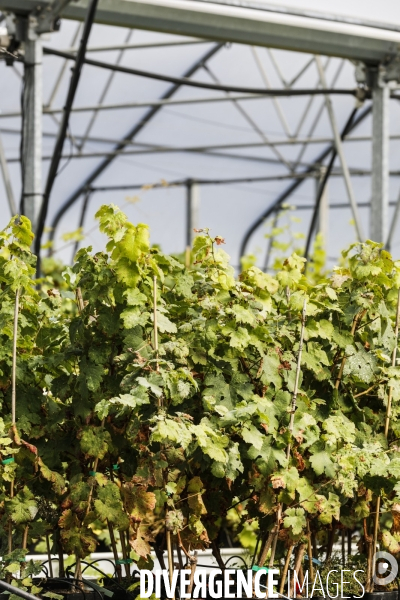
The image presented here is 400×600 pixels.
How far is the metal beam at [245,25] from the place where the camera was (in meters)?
4.43

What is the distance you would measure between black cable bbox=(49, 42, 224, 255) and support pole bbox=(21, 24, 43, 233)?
442cm

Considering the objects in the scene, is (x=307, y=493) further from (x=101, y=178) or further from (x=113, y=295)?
(x=101, y=178)

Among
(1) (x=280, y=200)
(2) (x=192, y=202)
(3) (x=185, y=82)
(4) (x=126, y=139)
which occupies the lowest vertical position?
(3) (x=185, y=82)

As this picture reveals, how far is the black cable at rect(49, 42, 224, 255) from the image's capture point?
888 centimetres

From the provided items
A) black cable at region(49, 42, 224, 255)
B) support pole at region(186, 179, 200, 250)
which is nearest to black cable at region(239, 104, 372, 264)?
support pole at region(186, 179, 200, 250)

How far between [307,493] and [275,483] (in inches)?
4.9

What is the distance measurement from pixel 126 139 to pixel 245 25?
5.66 metres

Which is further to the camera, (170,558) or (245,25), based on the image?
(245,25)

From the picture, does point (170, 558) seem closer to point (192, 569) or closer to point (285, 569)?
point (192, 569)

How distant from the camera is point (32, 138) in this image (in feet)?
13.7

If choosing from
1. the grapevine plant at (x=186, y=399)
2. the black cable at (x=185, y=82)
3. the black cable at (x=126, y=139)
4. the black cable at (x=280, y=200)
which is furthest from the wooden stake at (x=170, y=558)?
the black cable at (x=280, y=200)

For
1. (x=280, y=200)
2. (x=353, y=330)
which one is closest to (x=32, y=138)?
(x=353, y=330)

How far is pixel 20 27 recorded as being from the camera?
4.26 m

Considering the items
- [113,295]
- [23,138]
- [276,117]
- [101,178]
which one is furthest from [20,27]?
[101,178]
